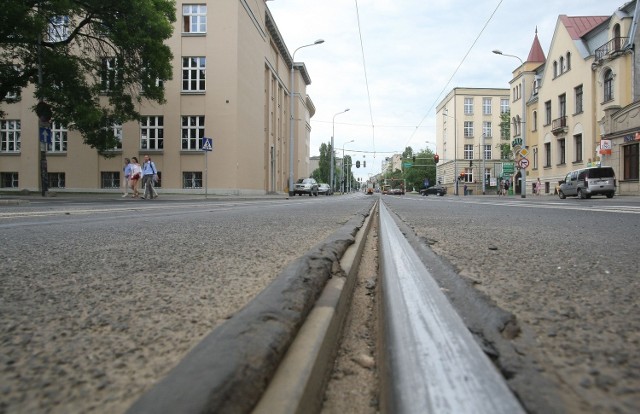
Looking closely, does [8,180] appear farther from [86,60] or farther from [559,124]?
[559,124]

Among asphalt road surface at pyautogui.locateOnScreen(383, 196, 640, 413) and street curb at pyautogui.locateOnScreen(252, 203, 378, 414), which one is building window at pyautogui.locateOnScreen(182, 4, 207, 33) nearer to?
asphalt road surface at pyautogui.locateOnScreen(383, 196, 640, 413)

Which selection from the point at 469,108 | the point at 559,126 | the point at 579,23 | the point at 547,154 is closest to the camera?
the point at 579,23

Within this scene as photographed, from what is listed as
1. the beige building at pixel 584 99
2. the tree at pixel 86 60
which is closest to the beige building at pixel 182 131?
the tree at pixel 86 60

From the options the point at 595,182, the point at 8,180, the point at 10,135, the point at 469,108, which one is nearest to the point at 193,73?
the point at 10,135

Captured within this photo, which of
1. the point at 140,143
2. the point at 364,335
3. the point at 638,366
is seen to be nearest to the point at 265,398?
the point at 364,335

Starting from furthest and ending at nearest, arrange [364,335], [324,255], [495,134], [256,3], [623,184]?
1. [495,134]
2. [256,3]
3. [623,184]
4. [324,255]
5. [364,335]

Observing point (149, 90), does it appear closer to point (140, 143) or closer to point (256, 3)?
point (140, 143)

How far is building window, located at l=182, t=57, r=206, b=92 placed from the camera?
26188mm

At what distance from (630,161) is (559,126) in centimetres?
976

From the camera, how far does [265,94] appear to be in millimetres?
36312

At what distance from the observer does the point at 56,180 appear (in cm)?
2659

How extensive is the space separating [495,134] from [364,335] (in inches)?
2926

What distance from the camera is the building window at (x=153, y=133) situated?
25859 mm

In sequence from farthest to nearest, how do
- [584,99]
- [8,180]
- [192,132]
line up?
[584,99], [8,180], [192,132]
